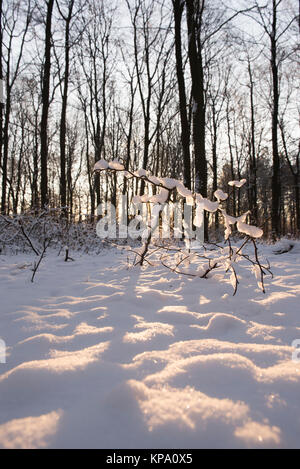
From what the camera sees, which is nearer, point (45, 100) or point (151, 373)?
point (151, 373)

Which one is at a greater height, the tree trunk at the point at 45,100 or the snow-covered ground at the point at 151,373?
the tree trunk at the point at 45,100

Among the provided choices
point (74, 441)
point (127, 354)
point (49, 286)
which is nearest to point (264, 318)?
point (127, 354)

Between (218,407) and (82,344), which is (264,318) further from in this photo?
(82,344)

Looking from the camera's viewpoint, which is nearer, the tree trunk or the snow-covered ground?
the snow-covered ground

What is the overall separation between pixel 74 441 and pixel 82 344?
2.13 ft

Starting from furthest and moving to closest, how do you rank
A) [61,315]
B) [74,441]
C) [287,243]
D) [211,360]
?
[287,243], [61,315], [211,360], [74,441]

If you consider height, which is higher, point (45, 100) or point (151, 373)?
point (45, 100)

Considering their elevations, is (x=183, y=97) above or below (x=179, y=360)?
above

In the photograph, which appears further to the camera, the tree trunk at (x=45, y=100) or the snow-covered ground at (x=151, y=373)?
the tree trunk at (x=45, y=100)

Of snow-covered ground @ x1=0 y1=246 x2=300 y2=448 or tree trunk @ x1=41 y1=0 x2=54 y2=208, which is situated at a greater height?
tree trunk @ x1=41 y1=0 x2=54 y2=208

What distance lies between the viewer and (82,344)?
1341mm

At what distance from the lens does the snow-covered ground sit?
0.73 m

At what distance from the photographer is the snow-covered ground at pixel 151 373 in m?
0.73

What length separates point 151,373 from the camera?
1026 millimetres
